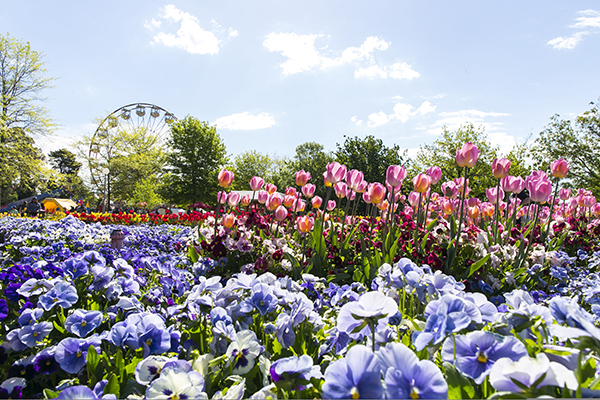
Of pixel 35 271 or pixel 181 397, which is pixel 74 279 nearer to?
pixel 35 271

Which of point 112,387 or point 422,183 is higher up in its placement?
point 422,183

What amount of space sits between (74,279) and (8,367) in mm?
471

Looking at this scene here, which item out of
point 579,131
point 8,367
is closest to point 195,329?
point 8,367

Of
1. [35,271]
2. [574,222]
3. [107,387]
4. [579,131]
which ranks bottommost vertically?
[574,222]

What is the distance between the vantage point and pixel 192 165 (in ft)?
90.4

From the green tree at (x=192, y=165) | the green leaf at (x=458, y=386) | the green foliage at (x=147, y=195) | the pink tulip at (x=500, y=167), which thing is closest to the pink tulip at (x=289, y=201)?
the pink tulip at (x=500, y=167)

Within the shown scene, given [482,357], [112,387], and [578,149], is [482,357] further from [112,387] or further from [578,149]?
[578,149]

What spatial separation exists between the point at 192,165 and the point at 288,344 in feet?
92.0

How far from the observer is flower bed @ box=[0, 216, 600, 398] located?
0.76 m

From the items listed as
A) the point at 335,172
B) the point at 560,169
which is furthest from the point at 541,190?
the point at 335,172

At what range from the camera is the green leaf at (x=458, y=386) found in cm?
84

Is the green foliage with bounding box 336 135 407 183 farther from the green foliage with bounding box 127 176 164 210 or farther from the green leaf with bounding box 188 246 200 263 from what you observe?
the green leaf with bounding box 188 246 200 263

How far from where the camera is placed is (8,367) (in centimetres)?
144

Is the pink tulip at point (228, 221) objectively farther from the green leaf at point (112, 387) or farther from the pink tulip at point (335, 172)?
the green leaf at point (112, 387)
